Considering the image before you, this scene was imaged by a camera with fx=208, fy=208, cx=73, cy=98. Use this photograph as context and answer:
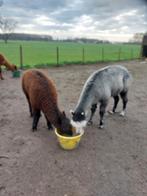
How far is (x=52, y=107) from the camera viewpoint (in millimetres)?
3732

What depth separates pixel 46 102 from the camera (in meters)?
3.79

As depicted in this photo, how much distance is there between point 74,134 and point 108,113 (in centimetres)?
208

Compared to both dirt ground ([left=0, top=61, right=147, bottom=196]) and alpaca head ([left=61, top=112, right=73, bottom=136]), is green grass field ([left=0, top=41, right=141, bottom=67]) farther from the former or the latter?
alpaca head ([left=61, top=112, right=73, bottom=136])

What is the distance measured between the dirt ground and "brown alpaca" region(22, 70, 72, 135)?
42cm

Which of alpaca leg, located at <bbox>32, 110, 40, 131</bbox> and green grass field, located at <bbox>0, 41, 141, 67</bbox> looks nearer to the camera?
alpaca leg, located at <bbox>32, 110, 40, 131</bbox>

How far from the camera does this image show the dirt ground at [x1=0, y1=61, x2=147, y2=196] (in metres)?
2.69

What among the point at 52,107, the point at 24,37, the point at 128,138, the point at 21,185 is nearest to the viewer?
the point at 21,185

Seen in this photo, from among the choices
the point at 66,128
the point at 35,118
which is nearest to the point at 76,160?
the point at 66,128

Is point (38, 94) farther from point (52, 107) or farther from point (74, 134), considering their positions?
point (74, 134)

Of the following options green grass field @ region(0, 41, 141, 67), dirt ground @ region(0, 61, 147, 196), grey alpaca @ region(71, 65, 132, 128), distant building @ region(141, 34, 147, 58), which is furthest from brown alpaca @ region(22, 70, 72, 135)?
distant building @ region(141, 34, 147, 58)

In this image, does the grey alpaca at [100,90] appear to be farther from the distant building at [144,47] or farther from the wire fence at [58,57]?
the distant building at [144,47]

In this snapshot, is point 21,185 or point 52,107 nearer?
point 21,185

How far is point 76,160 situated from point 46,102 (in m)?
1.17

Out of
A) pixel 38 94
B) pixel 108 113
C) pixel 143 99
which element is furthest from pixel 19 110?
pixel 143 99
